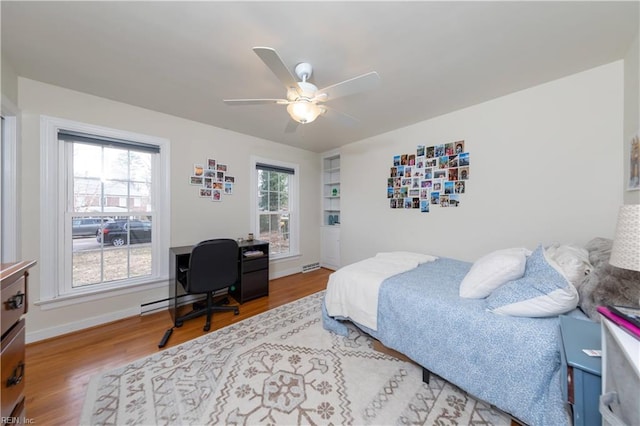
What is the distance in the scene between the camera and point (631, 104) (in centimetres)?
171

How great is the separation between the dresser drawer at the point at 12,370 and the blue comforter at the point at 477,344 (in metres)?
1.92

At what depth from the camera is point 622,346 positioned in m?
0.72

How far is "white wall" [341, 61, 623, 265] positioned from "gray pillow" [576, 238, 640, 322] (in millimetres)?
935

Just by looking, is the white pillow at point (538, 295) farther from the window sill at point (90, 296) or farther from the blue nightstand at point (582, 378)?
the window sill at point (90, 296)

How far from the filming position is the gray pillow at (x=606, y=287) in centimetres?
114

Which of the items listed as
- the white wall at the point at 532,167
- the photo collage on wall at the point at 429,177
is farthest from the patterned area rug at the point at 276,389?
the photo collage on wall at the point at 429,177

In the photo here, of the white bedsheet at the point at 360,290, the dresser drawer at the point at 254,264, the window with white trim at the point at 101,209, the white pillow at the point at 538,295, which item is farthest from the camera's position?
the dresser drawer at the point at 254,264

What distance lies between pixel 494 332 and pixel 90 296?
11.6 ft

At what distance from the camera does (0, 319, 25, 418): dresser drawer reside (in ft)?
2.68

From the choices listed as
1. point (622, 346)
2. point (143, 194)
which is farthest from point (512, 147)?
point (143, 194)

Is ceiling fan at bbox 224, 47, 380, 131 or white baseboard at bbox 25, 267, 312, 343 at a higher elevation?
ceiling fan at bbox 224, 47, 380, 131

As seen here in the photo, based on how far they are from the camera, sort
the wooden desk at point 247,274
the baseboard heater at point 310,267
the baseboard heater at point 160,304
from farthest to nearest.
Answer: the baseboard heater at point 310,267 < the wooden desk at point 247,274 < the baseboard heater at point 160,304

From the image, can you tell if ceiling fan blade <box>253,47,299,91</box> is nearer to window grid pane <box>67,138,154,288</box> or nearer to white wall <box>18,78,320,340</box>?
white wall <box>18,78,320,340</box>

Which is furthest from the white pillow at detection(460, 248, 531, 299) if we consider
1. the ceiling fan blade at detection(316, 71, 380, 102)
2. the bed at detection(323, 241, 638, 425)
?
the ceiling fan blade at detection(316, 71, 380, 102)
